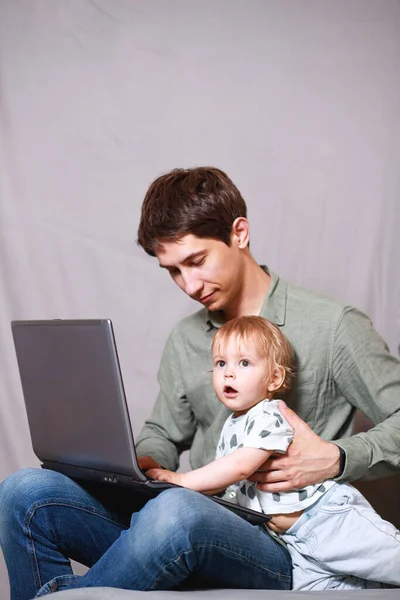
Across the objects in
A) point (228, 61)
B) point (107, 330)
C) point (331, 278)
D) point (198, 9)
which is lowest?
point (331, 278)

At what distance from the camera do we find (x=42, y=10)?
2.64 meters

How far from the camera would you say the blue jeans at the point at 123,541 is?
1404mm

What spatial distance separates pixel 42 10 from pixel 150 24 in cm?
35

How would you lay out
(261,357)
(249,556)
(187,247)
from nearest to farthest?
(249,556) → (261,357) → (187,247)

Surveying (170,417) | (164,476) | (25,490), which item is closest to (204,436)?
(170,417)

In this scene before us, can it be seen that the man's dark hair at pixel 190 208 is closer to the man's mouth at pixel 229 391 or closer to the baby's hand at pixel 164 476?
the man's mouth at pixel 229 391

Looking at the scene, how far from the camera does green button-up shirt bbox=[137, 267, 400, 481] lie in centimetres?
171

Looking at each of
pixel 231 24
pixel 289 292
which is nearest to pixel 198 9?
pixel 231 24

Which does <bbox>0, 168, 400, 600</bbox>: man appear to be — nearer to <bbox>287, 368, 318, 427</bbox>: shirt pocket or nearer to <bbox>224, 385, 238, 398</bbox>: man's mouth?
<bbox>287, 368, 318, 427</bbox>: shirt pocket

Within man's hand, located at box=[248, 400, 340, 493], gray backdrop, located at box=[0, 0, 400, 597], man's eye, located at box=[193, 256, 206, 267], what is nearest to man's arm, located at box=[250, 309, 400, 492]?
man's hand, located at box=[248, 400, 340, 493]

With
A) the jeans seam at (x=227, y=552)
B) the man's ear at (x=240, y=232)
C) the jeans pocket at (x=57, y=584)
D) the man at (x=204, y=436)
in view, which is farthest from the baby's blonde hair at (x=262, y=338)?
the jeans pocket at (x=57, y=584)

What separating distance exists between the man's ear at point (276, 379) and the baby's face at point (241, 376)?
17 mm

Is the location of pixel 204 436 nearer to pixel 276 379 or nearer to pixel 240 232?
pixel 276 379

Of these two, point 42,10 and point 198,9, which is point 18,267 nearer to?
point 42,10
